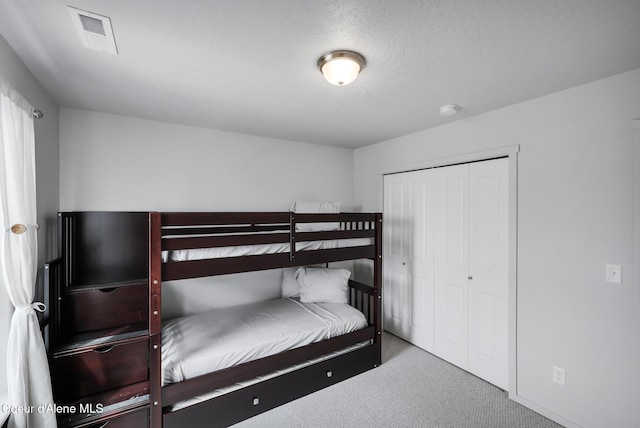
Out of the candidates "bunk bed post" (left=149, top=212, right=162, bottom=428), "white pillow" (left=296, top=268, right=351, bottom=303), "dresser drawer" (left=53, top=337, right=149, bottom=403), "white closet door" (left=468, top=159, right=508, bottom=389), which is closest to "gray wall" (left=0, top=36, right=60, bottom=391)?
"dresser drawer" (left=53, top=337, right=149, bottom=403)

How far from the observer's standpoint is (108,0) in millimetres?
1171

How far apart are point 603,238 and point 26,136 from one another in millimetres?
3714

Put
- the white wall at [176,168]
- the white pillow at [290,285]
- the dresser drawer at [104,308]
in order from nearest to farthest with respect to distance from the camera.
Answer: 1. the dresser drawer at [104,308]
2. the white wall at [176,168]
3. the white pillow at [290,285]

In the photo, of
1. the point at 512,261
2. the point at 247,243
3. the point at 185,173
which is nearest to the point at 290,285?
the point at 247,243

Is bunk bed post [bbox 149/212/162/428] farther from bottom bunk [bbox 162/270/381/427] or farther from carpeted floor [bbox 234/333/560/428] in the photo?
carpeted floor [bbox 234/333/560/428]

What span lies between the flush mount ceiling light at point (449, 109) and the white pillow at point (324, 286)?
196cm

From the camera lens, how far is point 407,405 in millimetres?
2307

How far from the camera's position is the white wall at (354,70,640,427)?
1.81 meters

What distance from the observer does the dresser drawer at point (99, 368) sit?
1.76 m

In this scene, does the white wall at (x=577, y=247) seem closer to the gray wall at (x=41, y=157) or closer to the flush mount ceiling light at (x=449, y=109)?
the flush mount ceiling light at (x=449, y=109)

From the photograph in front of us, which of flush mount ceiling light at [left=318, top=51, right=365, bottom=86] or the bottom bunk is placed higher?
flush mount ceiling light at [left=318, top=51, right=365, bottom=86]

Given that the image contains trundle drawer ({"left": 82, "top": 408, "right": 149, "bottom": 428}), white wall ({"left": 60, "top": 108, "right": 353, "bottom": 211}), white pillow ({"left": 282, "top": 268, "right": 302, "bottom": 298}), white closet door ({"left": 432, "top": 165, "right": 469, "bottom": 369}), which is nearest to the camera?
trundle drawer ({"left": 82, "top": 408, "right": 149, "bottom": 428})

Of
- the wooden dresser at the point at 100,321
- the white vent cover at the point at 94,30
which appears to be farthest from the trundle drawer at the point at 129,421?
the white vent cover at the point at 94,30

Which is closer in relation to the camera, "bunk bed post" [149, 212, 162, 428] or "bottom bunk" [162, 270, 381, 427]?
"bunk bed post" [149, 212, 162, 428]
